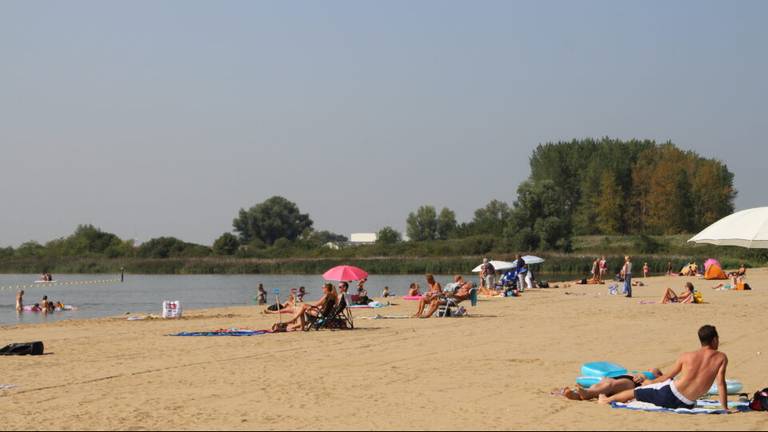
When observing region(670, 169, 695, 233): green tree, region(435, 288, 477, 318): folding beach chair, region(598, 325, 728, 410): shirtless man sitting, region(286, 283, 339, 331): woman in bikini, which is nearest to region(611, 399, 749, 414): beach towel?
region(598, 325, 728, 410): shirtless man sitting

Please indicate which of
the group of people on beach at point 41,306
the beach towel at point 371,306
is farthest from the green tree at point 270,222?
the beach towel at point 371,306

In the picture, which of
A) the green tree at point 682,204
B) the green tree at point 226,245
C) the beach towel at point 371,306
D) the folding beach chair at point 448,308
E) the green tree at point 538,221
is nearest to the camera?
the folding beach chair at point 448,308

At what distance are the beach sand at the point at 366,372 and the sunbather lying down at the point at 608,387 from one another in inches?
5.0

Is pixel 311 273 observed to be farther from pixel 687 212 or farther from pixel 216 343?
pixel 216 343

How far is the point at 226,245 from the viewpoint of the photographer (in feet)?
301

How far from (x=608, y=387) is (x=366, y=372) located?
11.5 feet

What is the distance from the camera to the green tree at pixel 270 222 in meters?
118

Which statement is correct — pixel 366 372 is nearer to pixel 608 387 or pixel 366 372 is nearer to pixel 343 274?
Result: pixel 608 387

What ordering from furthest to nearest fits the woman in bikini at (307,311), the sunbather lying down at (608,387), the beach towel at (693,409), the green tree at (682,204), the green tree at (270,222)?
the green tree at (270,222), the green tree at (682,204), the woman in bikini at (307,311), the sunbather lying down at (608,387), the beach towel at (693,409)

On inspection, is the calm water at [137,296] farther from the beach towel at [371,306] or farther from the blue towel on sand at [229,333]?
the blue towel on sand at [229,333]

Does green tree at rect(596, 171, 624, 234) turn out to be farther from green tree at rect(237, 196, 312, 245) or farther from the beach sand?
the beach sand

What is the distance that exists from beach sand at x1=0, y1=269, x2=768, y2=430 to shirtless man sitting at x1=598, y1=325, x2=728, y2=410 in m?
0.26

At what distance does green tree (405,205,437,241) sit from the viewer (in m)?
125

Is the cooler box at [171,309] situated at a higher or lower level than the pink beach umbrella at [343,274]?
lower
